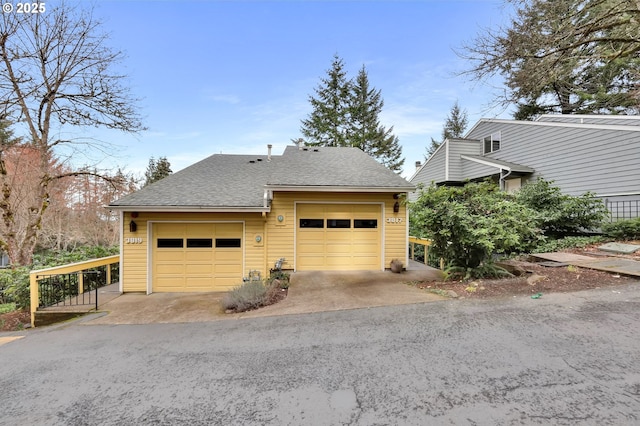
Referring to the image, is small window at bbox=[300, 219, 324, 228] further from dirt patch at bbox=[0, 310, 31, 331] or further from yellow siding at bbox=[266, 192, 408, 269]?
dirt patch at bbox=[0, 310, 31, 331]

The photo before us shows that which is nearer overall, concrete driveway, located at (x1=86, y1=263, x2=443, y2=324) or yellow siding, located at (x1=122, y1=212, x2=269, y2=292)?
concrete driveway, located at (x1=86, y1=263, x2=443, y2=324)

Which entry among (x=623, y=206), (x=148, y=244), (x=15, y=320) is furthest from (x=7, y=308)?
(x=623, y=206)

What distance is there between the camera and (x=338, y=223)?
867 cm

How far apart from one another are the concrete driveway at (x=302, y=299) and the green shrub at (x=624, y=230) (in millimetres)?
5429

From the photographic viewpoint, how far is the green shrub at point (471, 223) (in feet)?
17.7

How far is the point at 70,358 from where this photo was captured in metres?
3.82

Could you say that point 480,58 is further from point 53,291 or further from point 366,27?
point 53,291

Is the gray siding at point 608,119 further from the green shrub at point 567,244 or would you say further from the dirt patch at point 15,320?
the dirt patch at point 15,320

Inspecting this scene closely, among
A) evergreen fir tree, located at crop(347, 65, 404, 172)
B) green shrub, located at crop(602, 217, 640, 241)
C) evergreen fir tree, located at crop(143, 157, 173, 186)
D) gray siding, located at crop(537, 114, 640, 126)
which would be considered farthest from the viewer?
evergreen fir tree, located at crop(347, 65, 404, 172)

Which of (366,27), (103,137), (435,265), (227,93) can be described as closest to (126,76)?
(103,137)

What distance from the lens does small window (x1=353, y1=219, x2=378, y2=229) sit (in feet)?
28.5

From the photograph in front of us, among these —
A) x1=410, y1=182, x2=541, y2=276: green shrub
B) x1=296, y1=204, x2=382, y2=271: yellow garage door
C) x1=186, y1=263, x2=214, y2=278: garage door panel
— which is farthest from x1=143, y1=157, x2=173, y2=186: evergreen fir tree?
x1=410, y1=182, x2=541, y2=276: green shrub

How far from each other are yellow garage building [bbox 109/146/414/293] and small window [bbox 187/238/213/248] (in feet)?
0.09

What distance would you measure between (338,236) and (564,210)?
7.60 metres
